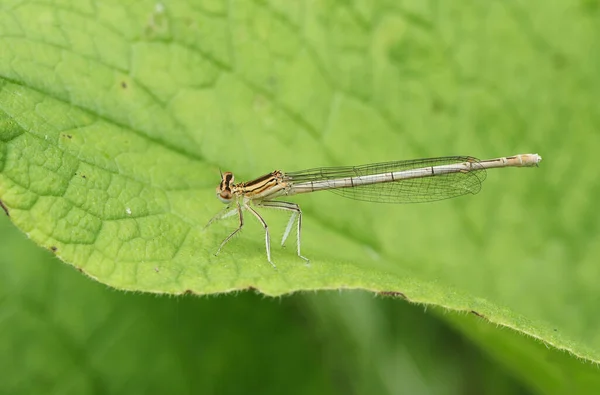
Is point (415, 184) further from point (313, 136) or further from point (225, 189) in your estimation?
point (225, 189)

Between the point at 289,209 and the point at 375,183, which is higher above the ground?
the point at 375,183

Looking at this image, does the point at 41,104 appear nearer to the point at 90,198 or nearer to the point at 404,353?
the point at 90,198

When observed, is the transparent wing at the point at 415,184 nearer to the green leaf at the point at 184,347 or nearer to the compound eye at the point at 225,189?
the compound eye at the point at 225,189

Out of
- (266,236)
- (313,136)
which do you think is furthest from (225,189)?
(313,136)

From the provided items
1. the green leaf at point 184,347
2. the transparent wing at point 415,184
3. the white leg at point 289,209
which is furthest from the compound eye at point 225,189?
the green leaf at point 184,347

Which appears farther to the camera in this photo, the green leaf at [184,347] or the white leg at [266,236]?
the green leaf at [184,347]

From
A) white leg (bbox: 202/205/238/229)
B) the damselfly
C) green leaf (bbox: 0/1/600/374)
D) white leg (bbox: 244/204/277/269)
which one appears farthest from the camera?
the damselfly

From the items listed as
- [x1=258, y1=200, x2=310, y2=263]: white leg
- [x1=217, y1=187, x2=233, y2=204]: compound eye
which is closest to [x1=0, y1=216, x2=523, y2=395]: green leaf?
[x1=258, y1=200, x2=310, y2=263]: white leg

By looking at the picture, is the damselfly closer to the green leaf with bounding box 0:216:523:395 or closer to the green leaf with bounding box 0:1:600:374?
the green leaf with bounding box 0:1:600:374
